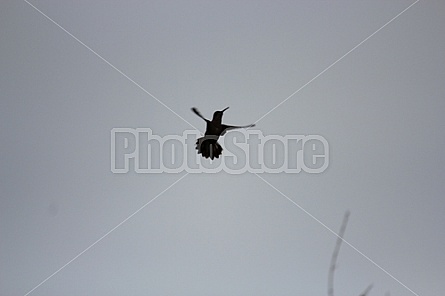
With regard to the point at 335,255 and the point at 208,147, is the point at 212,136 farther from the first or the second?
the point at 335,255

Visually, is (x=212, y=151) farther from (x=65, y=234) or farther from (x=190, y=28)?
(x=65, y=234)

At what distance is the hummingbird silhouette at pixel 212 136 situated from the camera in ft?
6.19

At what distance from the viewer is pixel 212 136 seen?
74.4 inches

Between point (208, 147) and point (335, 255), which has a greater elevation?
point (208, 147)

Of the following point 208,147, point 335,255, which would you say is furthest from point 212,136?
point 335,255

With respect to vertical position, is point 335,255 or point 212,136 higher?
point 212,136

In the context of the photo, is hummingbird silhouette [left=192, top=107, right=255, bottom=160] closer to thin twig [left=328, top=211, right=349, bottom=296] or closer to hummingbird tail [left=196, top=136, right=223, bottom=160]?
hummingbird tail [left=196, top=136, right=223, bottom=160]

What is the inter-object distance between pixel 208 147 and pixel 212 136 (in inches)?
1.5

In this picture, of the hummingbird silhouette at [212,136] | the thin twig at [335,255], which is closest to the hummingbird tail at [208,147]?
the hummingbird silhouette at [212,136]

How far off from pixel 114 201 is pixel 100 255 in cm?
18

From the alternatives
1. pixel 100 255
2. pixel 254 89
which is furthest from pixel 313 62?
pixel 100 255

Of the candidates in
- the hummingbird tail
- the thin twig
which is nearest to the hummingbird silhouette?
the hummingbird tail

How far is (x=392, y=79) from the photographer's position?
6.30 ft

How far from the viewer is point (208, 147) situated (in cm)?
189
